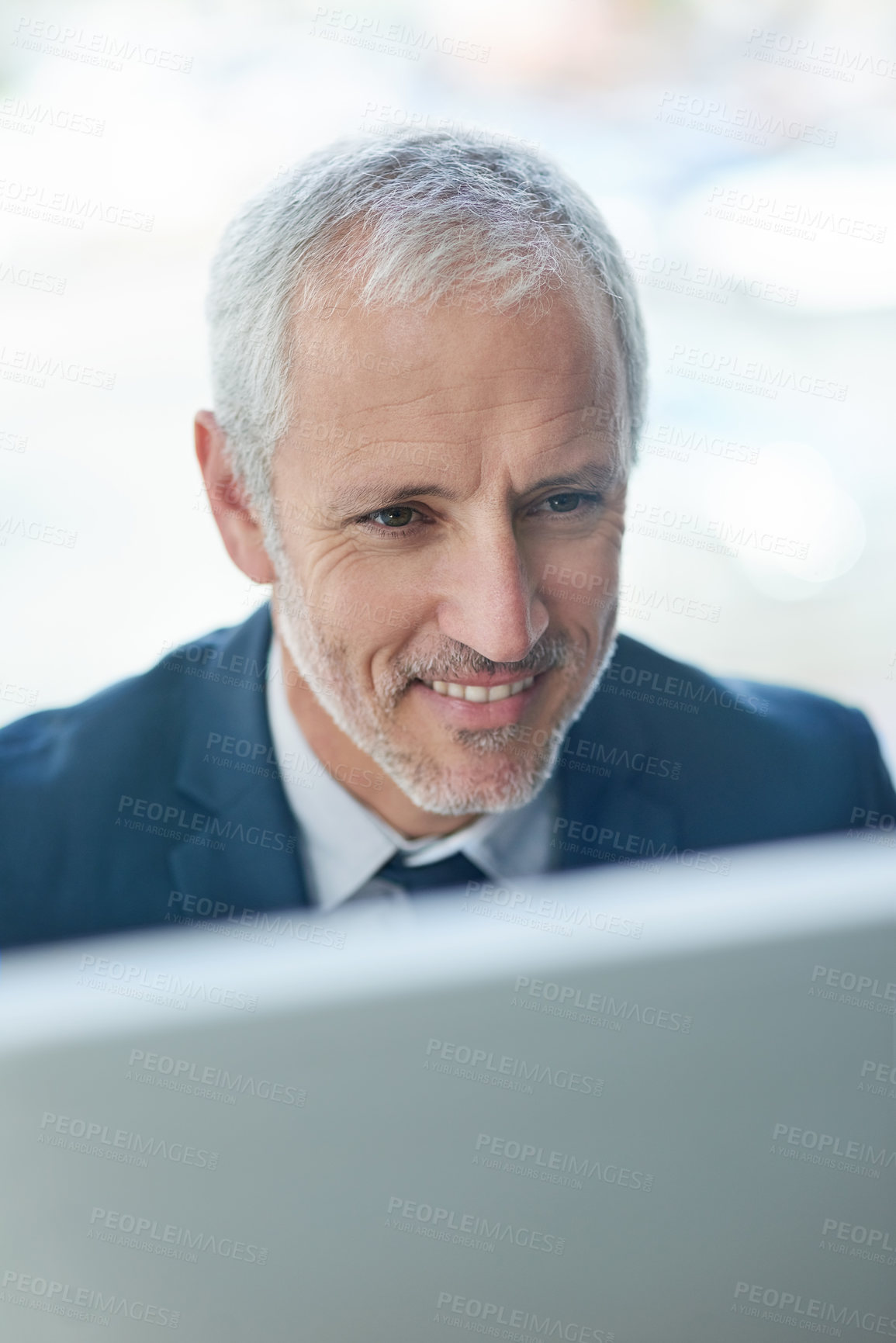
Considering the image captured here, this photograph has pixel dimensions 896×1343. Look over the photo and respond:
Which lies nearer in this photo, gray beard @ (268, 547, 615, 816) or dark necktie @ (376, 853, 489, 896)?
gray beard @ (268, 547, 615, 816)

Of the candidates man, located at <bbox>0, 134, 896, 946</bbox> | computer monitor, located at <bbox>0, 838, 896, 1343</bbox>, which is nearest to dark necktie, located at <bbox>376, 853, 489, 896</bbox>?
man, located at <bbox>0, 134, 896, 946</bbox>

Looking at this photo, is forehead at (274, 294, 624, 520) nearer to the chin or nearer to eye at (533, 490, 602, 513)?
eye at (533, 490, 602, 513)

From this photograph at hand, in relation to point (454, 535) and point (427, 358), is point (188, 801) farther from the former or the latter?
point (427, 358)

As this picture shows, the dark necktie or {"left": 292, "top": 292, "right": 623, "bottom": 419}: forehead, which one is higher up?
{"left": 292, "top": 292, "right": 623, "bottom": 419}: forehead

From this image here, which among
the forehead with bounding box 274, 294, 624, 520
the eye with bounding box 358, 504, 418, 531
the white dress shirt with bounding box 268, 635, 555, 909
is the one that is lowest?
the white dress shirt with bounding box 268, 635, 555, 909

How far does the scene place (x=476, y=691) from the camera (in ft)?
4.16

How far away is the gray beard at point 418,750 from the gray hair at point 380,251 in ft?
0.42

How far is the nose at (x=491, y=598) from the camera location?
3.81ft

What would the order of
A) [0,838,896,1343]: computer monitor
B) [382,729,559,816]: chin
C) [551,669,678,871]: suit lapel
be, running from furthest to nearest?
1. [551,669,678,871]: suit lapel
2. [382,729,559,816]: chin
3. [0,838,896,1343]: computer monitor

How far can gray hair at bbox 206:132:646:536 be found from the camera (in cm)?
111

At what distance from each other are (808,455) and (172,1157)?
1854 millimetres

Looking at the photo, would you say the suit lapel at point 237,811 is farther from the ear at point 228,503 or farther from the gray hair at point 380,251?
the gray hair at point 380,251

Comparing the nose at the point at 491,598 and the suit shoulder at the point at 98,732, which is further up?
the nose at the point at 491,598

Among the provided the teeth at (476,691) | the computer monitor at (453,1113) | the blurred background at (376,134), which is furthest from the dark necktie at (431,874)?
the computer monitor at (453,1113)
